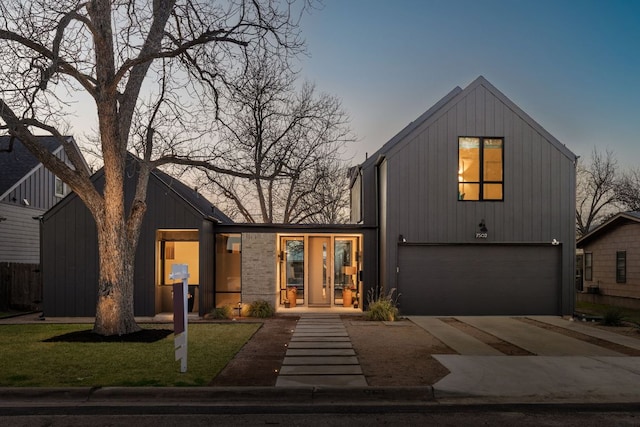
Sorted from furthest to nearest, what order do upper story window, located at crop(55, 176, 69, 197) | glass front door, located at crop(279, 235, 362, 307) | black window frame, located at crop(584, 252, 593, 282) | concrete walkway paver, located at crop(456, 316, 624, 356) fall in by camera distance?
upper story window, located at crop(55, 176, 69, 197) → black window frame, located at crop(584, 252, 593, 282) → glass front door, located at crop(279, 235, 362, 307) → concrete walkway paver, located at crop(456, 316, 624, 356)

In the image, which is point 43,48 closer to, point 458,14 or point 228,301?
point 228,301

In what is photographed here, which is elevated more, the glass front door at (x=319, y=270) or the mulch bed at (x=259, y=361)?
the glass front door at (x=319, y=270)

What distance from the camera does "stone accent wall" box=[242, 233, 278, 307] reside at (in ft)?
50.8

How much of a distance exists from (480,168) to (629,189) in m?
30.2

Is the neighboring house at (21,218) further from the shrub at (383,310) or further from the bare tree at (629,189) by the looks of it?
the bare tree at (629,189)

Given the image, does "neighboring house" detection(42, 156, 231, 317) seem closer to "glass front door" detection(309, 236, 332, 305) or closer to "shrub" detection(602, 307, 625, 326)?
"glass front door" detection(309, 236, 332, 305)

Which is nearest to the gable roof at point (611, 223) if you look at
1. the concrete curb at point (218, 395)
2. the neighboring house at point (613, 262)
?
the neighboring house at point (613, 262)

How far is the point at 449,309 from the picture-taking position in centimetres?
1505

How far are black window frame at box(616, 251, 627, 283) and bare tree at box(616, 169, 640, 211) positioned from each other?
22.2 meters

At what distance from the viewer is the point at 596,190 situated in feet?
131

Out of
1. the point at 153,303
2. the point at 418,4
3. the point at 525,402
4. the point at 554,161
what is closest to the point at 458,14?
the point at 418,4

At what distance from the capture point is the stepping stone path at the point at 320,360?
688 centimetres

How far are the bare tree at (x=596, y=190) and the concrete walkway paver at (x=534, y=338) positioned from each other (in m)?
30.4


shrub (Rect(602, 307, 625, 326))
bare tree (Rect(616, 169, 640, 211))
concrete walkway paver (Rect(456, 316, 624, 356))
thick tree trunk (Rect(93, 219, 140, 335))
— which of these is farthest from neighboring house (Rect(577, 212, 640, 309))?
bare tree (Rect(616, 169, 640, 211))
